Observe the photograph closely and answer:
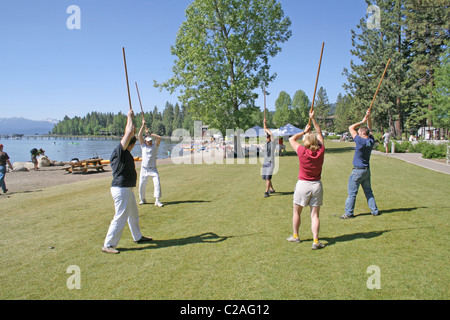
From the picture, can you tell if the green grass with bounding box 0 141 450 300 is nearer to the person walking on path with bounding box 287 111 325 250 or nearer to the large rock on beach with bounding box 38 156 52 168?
the person walking on path with bounding box 287 111 325 250

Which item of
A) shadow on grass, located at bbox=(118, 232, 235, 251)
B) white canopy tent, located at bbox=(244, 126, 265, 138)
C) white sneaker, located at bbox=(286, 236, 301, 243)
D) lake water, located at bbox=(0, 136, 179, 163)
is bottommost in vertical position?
lake water, located at bbox=(0, 136, 179, 163)

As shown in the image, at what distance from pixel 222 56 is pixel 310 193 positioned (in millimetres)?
26141

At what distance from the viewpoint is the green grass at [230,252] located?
421 cm

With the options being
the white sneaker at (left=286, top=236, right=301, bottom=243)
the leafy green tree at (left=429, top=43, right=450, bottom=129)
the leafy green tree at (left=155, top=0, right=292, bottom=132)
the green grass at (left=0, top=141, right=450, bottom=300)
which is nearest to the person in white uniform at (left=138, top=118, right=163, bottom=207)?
the green grass at (left=0, top=141, right=450, bottom=300)

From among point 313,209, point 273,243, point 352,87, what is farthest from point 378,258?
point 352,87

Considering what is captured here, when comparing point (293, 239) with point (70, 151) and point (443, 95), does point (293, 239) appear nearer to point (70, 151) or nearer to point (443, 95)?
point (443, 95)

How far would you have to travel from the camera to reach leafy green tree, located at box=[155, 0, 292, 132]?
2830cm

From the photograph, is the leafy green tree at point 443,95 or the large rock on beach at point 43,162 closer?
the leafy green tree at point 443,95

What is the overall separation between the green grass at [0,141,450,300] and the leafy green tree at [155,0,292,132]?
2029 centimetres

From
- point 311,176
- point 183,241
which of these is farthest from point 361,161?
point 183,241

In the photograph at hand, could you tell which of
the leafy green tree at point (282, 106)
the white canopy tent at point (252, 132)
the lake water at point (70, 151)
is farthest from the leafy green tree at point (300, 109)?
the white canopy tent at point (252, 132)

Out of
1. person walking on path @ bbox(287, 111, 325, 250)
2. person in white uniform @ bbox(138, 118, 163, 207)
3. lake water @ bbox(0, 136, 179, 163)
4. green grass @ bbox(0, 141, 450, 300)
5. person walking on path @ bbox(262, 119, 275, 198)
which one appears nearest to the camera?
green grass @ bbox(0, 141, 450, 300)

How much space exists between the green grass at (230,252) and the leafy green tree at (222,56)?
20.3 meters

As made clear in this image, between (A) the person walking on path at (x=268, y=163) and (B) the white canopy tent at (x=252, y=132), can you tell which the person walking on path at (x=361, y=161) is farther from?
(B) the white canopy tent at (x=252, y=132)
